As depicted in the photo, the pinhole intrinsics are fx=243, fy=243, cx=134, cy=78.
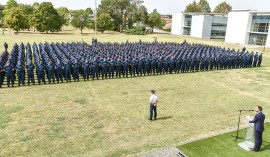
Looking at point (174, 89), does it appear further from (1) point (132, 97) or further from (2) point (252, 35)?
(2) point (252, 35)

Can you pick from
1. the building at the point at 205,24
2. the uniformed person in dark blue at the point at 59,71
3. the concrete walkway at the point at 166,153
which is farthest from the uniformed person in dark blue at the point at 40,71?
the building at the point at 205,24

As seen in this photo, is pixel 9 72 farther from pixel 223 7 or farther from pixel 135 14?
pixel 223 7

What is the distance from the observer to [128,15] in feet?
217

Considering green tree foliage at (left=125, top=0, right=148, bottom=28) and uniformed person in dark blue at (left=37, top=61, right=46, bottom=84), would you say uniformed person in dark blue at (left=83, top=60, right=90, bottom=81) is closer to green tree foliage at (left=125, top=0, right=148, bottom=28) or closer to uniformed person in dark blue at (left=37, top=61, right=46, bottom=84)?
uniformed person in dark blue at (left=37, top=61, right=46, bottom=84)

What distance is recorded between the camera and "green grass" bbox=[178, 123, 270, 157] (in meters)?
6.63

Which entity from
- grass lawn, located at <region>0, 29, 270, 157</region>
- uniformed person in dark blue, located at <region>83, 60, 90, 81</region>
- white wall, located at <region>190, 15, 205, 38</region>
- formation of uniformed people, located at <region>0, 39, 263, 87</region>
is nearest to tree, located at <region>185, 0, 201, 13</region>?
white wall, located at <region>190, 15, 205, 38</region>

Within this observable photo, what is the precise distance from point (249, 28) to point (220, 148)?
39.4m

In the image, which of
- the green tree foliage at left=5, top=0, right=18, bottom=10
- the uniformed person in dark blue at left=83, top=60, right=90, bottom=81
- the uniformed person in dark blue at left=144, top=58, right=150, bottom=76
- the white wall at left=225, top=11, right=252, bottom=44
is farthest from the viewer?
the green tree foliage at left=5, top=0, right=18, bottom=10

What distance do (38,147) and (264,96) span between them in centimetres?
1119

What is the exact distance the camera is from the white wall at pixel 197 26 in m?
54.5

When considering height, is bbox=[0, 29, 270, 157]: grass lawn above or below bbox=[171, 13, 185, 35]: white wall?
below

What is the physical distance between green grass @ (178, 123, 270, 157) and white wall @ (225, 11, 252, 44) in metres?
37.8

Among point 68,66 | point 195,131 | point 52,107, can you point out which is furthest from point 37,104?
point 195,131

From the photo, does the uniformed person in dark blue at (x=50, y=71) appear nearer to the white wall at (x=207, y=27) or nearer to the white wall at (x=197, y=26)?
the white wall at (x=197, y=26)
